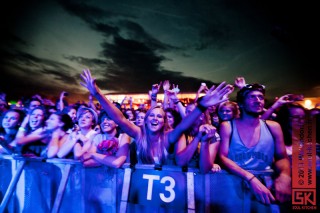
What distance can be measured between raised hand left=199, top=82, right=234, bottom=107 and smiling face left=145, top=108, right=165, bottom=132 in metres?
0.62

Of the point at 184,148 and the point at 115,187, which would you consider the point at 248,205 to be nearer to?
the point at 184,148

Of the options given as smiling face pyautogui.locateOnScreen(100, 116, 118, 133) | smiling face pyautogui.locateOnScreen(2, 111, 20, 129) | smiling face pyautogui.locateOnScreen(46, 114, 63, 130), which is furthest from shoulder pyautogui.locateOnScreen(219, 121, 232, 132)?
smiling face pyautogui.locateOnScreen(2, 111, 20, 129)

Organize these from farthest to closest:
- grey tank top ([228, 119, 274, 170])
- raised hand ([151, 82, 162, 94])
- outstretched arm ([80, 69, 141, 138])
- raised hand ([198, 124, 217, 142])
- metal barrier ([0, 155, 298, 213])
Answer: raised hand ([151, 82, 162, 94]) < outstretched arm ([80, 69, 141, 138]) < grey tank top ([228, 119, 274, 170]) < metal barrier ([0, 155, 298, 213]) < raised hand ([198, 124, 217, 142])

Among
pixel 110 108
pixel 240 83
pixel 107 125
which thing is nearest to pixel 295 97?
pixel 240 83

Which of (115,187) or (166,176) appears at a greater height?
(166,176)

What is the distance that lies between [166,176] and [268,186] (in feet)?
3.62

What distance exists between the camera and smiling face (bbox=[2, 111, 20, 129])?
363 centimetres

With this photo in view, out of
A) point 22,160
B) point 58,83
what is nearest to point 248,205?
point 22,160

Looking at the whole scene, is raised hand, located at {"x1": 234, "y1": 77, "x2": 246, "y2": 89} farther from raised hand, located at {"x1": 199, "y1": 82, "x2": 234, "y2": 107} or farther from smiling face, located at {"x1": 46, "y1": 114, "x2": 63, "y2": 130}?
smiling face, located at {"x1": 46, "y1": 114, "x2": 63, "y2": 130}

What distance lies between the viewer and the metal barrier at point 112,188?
7.23 feet

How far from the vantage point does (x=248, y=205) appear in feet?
7.14

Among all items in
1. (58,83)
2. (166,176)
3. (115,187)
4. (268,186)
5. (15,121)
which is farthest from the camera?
(58,83)

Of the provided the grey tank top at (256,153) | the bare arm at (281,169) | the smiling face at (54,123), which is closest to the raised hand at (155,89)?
the smiling face at (54,123)

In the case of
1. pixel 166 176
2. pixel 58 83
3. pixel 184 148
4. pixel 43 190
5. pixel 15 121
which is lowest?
pixel 43 190
